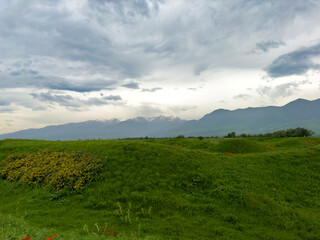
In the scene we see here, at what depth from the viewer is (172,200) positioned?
15320 mm

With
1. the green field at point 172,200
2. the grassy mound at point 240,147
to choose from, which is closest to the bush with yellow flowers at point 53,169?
the green field at point 172,200

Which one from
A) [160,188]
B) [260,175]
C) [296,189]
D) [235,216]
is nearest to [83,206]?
[160,188]

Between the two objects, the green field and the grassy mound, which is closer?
the green field

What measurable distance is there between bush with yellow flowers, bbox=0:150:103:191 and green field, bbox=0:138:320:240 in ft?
2.48

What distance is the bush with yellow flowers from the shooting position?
59.6 ft

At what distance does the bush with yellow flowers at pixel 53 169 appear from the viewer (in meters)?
18.2

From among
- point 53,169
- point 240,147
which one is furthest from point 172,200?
point 240,147

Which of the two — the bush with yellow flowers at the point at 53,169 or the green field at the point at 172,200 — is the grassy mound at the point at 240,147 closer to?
the green field at the point at 172,200

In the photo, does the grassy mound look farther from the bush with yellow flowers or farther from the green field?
the bush with yellow flowers

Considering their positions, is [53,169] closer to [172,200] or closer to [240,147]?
[172,200]

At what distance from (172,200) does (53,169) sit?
45.4ft

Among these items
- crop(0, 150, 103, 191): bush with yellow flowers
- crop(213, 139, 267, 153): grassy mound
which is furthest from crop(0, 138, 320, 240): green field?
crop(213, 139, 267, 153): grassy mound

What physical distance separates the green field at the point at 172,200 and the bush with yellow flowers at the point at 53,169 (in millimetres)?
755

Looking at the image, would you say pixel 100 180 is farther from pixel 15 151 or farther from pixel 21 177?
pixel 15 151
